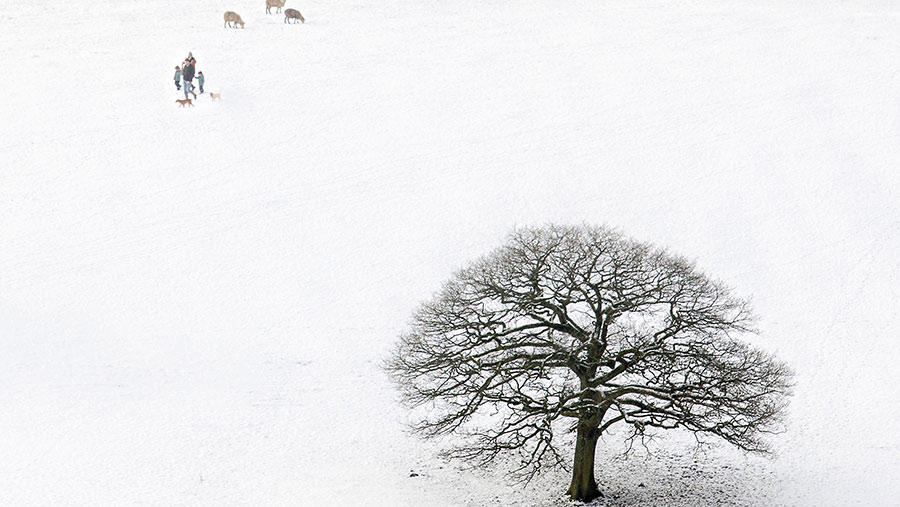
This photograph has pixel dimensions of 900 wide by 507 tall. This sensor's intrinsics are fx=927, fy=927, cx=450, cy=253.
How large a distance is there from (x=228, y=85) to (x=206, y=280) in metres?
16.3

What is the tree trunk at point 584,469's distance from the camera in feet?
67.3

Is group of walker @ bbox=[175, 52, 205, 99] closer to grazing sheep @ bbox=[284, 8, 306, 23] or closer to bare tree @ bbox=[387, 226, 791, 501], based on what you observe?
grazing sheep @ bbox=[284, 8, 306, 23]

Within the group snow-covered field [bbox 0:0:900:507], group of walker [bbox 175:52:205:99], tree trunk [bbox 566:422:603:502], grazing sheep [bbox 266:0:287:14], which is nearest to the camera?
tree trunk [bbox 566:422:603:502]

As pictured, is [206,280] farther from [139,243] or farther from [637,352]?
[637,352]

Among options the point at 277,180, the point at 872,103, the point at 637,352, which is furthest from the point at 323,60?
the point at 637,352

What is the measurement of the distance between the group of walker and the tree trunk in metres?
30.1

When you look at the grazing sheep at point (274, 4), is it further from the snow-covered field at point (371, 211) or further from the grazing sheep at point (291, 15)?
the grazing sheep at point (291, 15)

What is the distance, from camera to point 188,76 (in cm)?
4422

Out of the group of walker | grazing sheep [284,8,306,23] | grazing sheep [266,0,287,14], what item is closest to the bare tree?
the group of walker

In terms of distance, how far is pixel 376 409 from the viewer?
27172 millimetres

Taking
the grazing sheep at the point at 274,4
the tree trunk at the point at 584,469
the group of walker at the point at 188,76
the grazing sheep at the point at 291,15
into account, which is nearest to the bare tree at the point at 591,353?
the tree trunk at the point at 584,469

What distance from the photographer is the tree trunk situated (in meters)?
20.5

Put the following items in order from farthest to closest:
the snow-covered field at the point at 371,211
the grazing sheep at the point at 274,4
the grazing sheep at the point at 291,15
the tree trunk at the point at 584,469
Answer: the grazing sheep at the point at 274,4 → the grazing sheep at the point at 291,15 → the snow-covered field at the point at 371,211 → the tree trunk at the point at 584,469

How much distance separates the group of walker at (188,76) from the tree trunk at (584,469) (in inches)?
1186
